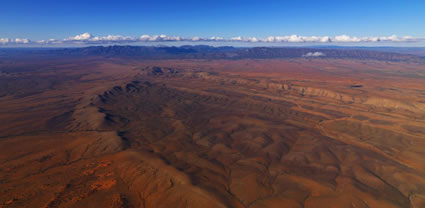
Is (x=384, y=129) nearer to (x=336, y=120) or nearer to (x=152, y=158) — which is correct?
(x=336, y=120)

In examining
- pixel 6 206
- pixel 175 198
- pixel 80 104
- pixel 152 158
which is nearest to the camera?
pixel 6 206

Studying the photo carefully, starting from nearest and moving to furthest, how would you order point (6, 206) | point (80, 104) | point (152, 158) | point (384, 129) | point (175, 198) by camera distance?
point (6, 206)
point (175, 198)
point (152, 158)
point (384, 129)
point (80, 104)

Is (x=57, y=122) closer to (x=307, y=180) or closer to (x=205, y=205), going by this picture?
(x=205, y=205)

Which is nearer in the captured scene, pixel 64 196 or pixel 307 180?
pixel 64 196

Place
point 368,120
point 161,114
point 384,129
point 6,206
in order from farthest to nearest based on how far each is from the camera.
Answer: point 161,114 → point 368,120 → point 384,129 → point 6,206

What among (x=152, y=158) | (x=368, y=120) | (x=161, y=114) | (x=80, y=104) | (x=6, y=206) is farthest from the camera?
(x=80, y=104)

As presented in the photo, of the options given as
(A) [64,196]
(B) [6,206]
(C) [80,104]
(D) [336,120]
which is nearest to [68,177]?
(A) [64,196]

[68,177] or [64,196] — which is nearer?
[64,196]

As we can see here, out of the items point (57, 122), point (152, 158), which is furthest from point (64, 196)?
point (57, 122)
